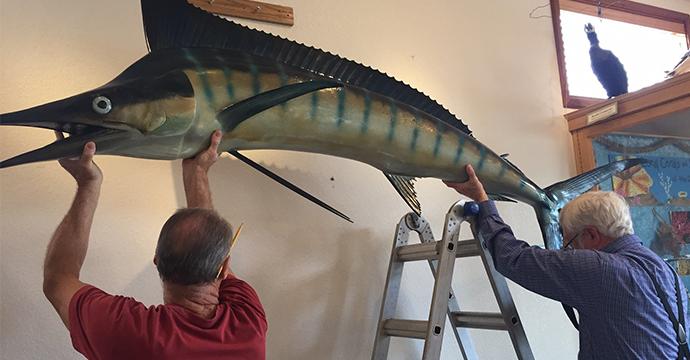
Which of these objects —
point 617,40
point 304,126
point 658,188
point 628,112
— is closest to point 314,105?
point 304,126

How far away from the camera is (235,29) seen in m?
1.15

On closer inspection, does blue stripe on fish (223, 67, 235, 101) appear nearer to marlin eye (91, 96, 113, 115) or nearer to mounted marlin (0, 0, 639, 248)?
mounted marlin (0, 0, 639, 248)

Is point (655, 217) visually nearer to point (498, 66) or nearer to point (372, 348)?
point (498, 66)

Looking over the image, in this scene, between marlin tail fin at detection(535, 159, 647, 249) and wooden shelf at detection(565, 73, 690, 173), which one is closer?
marlin tail fin at detection(535, 159, 647, 249)

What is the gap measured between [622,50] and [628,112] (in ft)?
2.04

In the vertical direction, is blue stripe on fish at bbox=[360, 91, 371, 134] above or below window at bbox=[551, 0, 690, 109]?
below

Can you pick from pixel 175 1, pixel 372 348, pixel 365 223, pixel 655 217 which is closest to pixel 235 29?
pixel 175 1

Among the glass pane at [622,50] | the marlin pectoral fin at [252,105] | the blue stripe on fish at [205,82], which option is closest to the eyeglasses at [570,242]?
the marlin pectoral fin at [252,105]

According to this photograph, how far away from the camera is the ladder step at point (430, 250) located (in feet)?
4.66

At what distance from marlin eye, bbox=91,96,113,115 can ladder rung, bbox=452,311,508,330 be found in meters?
1.00

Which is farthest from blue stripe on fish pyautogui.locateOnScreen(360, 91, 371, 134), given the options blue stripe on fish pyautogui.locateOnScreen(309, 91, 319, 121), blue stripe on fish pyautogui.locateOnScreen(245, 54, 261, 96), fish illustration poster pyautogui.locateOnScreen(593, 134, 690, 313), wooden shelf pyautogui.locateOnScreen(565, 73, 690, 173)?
fish illustration poster pyautogui.locateOnScreen(593, 134, 690, 313)

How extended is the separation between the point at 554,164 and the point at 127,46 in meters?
1.46

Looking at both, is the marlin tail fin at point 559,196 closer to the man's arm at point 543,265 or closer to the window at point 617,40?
the man's arm at point 543,265

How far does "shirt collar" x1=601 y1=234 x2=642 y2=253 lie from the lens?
125 centimetres
